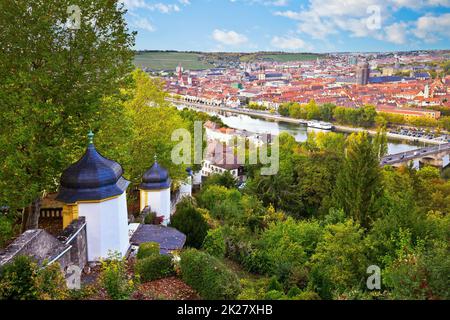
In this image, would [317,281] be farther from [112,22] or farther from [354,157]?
[354,157]

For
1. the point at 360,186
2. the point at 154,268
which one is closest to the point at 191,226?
the point at 154,268

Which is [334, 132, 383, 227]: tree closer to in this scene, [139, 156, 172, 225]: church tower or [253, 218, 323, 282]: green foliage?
[253, 218, 323, 282]: green foliage

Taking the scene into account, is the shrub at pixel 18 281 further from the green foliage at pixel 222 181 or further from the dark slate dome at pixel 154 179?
the green foliage at pixel 222 181

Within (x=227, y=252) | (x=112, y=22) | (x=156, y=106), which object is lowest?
(x=227, y=252)

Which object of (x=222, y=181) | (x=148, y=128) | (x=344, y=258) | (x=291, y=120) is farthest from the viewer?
(x=291, y=120)

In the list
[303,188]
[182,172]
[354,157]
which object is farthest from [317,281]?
[303,188]

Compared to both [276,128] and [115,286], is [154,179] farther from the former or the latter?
[276,128]
